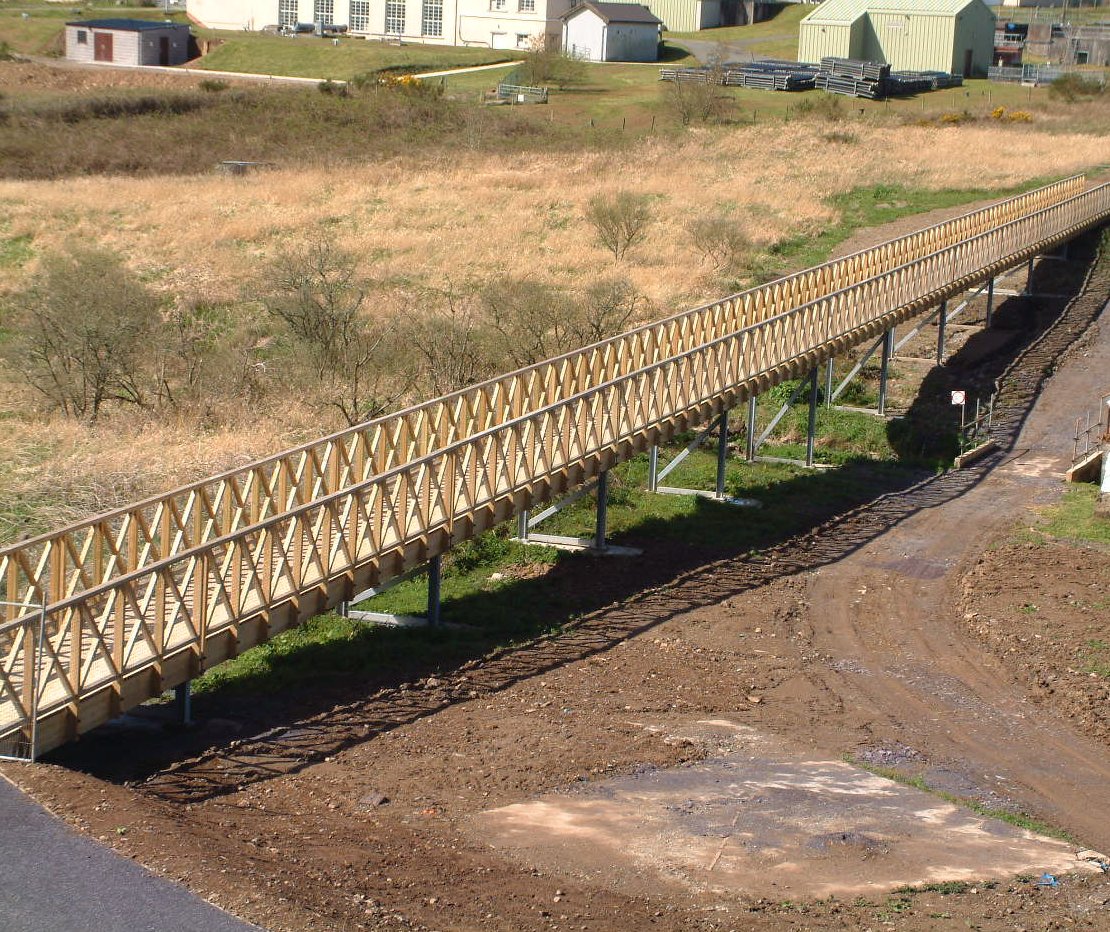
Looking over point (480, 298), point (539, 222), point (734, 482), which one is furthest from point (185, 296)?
point (734, 482)

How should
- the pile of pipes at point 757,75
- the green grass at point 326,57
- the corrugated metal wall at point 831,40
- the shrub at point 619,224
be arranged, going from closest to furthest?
the shrub at point 619,224 → the pile of pipes at point 757,75 → the corrugated metal wall at point 831,40 → the green grass at point 326,57

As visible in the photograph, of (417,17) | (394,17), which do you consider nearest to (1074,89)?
(417,17)

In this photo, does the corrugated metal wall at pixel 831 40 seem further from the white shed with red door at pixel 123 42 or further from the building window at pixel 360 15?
the white shed with red door at pixel 123 42

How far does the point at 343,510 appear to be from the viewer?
16.2 meters

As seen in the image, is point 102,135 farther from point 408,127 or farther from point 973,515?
point 973,515

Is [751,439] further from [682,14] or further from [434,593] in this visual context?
[682,14]

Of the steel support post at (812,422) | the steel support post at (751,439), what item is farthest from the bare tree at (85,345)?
the steel support post at (812,422)

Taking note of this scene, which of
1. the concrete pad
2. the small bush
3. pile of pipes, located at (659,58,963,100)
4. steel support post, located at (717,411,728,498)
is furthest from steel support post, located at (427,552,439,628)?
the small bush

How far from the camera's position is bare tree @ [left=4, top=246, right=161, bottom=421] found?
26.4m

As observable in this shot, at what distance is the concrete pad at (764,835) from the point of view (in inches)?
446

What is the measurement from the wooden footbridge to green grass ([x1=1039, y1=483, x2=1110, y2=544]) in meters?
4.35

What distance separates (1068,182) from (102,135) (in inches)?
1444

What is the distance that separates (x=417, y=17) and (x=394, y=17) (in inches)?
54.1

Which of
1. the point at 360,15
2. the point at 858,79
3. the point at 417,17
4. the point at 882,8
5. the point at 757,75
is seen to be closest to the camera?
the point at 858,79
